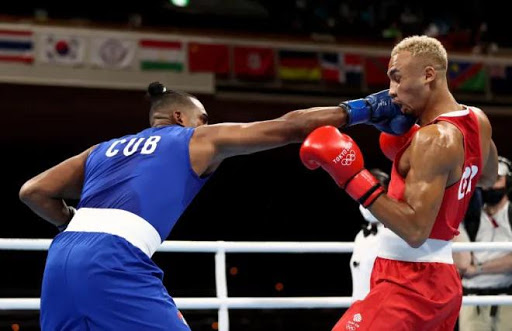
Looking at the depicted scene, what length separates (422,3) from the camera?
10555mm

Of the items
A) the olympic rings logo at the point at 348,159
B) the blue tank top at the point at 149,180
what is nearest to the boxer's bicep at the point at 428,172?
the olympic rings logo at the point at 348,159

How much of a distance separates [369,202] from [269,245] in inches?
38.4

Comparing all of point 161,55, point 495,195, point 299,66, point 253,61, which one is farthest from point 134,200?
point 299,66

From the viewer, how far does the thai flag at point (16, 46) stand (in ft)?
26.2

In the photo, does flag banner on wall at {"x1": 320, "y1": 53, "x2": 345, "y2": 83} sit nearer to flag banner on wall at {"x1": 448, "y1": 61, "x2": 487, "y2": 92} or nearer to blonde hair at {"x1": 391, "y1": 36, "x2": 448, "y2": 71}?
flag banner on wall at {"x1": 448, "y1": 61, "x2": 487, "y2": 92}

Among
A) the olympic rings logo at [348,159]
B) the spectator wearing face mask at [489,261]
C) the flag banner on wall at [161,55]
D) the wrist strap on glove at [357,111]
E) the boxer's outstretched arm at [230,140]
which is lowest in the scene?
the spectator wearing face mask at [489,261]

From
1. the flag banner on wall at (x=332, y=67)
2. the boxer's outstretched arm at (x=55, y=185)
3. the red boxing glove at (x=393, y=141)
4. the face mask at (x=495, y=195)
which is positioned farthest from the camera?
the flag banner on wall at (x=332, y=67)

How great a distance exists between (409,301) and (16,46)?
659 centimetres

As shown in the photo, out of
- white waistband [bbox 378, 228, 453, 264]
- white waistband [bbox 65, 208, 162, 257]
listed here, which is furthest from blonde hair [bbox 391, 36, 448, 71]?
white waistband [bbox 65, 208, 162, 257]

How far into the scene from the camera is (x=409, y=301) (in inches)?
92.0

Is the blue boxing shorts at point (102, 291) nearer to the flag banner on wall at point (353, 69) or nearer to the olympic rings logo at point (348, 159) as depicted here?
the olympic rings logo at point (348, 159)

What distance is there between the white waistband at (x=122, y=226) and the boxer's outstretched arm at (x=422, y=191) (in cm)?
64

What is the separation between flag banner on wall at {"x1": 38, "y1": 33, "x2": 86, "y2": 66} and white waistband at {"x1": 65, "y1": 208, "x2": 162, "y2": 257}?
20.7ft

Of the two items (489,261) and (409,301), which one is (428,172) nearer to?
(409,301)
